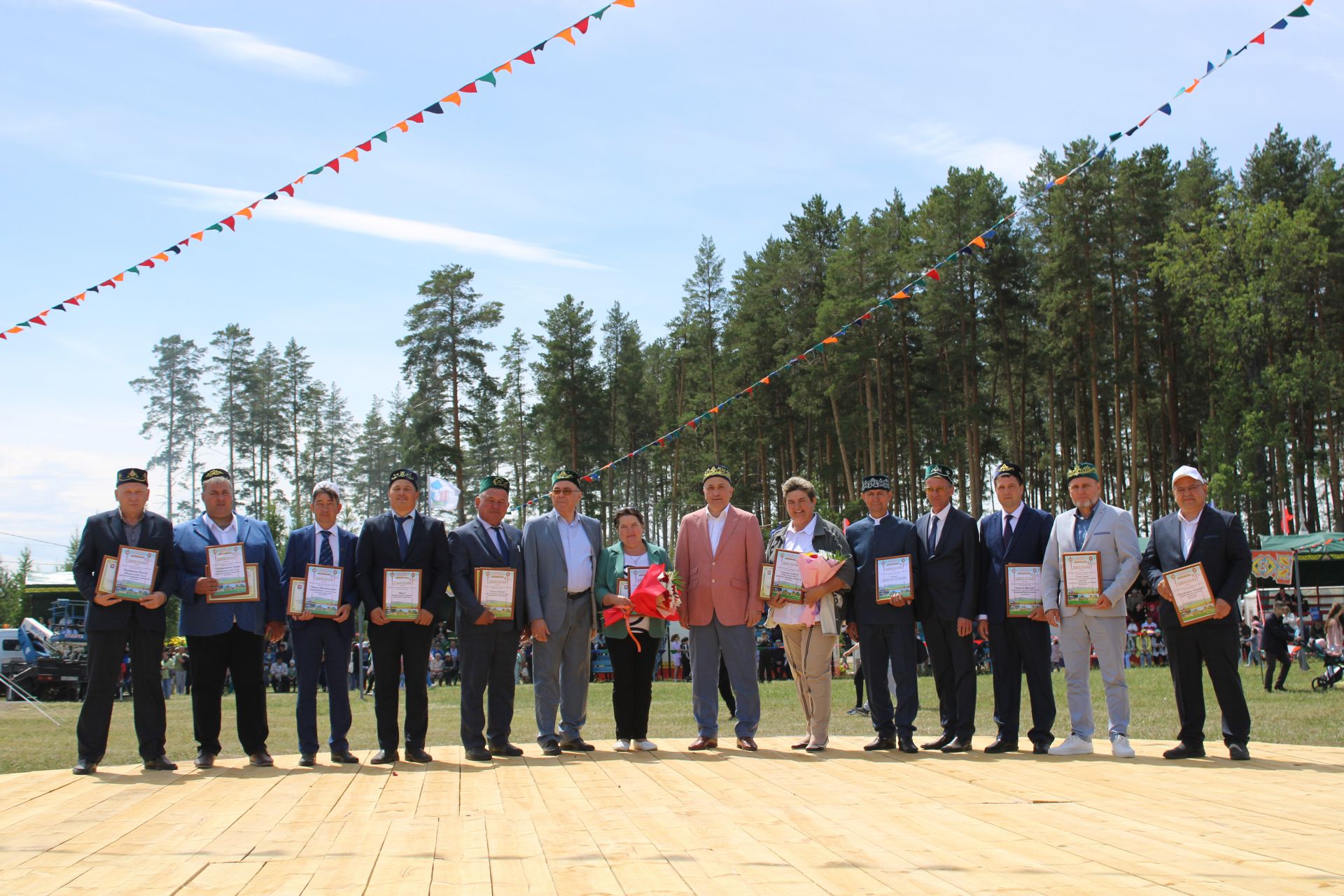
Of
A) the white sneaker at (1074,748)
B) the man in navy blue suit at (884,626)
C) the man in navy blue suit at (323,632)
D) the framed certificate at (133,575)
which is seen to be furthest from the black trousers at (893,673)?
the framed certificate at (133,575)

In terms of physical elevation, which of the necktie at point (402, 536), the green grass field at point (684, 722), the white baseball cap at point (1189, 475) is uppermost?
the white baseball cap at point (1189, 475)

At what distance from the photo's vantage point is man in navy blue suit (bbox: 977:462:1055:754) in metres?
7.29

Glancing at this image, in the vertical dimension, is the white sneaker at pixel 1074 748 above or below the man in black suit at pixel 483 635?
below

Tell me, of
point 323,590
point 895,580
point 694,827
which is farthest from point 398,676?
point 895,580

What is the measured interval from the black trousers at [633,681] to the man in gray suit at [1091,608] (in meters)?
2.69

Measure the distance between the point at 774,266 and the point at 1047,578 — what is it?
3926 cm

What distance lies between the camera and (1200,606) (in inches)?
268

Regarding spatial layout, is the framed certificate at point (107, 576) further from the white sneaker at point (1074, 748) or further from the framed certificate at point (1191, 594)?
the framed certificate at point (1191, 594)

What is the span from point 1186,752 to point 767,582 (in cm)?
281

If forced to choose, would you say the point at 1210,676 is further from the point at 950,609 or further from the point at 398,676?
the point at 398,676

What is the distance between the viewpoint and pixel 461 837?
4465mm

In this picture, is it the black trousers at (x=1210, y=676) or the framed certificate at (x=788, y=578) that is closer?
the black trousers at (x=1210, y=676)

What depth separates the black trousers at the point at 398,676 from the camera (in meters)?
7.18

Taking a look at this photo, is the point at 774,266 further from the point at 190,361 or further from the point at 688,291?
the point at 190,361
